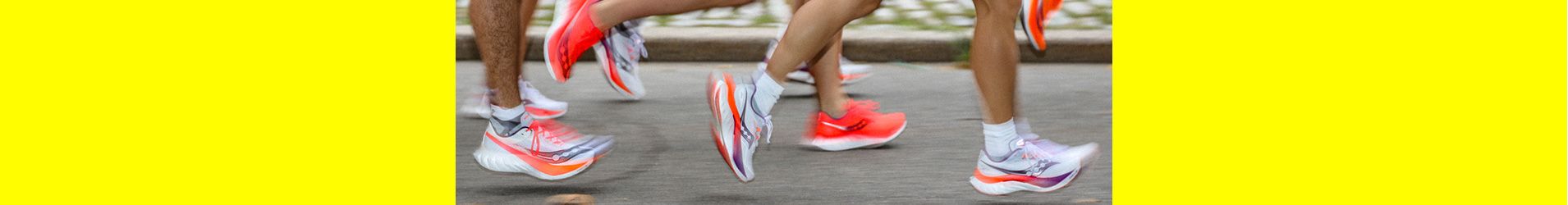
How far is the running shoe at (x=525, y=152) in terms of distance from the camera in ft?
11.5

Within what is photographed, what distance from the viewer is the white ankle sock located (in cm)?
338

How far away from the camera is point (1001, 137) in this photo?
3.39 metres

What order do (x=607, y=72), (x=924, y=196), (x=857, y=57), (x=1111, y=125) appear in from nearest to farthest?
(x=924, y=196)
(x=1111, y=125)
(x=607, y=72)
(x=857, y=57)

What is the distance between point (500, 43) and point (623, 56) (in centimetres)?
77

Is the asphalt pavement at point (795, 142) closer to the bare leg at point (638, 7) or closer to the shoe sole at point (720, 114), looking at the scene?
the shoe sole at point (720, 114)

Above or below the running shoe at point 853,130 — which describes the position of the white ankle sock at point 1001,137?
above

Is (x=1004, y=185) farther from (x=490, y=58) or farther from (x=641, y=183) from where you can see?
(x=490, y=58)

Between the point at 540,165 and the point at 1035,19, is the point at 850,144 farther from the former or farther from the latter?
the point at 540,165

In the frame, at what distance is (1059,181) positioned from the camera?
3.41m

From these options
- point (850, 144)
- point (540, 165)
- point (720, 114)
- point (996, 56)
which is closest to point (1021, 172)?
point (996, 56)

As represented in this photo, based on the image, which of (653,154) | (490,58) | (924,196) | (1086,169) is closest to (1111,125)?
(1086,169)

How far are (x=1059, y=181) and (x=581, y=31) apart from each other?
3.49 feet

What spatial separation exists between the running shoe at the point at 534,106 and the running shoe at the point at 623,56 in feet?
0.47

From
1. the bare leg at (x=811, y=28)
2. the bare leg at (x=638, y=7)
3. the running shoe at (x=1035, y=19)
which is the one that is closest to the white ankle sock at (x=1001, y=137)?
the running shoe at (x=1035, y=19)
